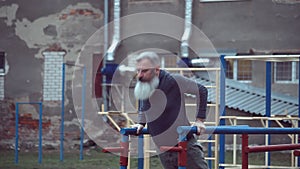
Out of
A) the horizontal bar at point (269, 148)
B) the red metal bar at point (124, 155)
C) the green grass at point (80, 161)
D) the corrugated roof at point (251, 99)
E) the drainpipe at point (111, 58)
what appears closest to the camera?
the horizontal bar at point (269, 148)

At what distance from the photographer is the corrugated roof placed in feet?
39.4

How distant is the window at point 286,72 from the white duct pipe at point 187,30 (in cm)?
207

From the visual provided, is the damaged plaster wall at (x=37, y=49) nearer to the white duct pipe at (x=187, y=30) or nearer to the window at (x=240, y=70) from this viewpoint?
the white duct pipe at (x=187, y=30)

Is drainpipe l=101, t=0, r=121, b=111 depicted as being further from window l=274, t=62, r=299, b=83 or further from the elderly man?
the elderly man

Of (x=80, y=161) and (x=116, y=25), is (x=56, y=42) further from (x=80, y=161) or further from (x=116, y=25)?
(x=80, y=161)

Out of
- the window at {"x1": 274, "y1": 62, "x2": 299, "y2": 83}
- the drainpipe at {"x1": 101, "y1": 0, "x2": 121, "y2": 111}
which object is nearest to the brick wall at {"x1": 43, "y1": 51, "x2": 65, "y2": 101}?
the drainpipe at {"x1": 101, "y1": 0, "x2": 121, "y2": 111}

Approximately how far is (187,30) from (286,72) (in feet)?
8.00

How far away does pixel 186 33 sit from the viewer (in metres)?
12.7

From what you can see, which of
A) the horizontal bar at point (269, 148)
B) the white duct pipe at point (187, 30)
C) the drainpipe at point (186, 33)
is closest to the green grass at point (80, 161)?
the drainpipe at point (186, 33)

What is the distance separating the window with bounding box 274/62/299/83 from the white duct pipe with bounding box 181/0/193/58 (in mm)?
2067

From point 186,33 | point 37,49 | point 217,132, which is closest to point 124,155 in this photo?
point 217,132

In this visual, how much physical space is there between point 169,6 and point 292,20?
9.43ft

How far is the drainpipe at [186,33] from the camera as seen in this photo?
41.3 ft

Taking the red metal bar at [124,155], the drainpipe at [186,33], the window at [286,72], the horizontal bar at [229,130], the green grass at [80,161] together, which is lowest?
the green grass at [80,161]
